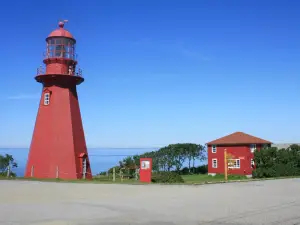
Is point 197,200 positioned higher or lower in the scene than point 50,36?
lower

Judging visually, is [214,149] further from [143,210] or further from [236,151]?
[143,210]

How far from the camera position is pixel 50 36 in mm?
29891

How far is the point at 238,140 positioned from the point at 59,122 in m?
30.3

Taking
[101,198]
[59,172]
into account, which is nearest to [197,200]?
[101,198]

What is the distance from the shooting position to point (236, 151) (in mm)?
52219

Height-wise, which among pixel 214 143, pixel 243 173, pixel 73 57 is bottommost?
pixel 243 173

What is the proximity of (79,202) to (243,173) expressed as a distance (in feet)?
133

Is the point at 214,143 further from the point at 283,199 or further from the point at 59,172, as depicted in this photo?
the point at 283,199

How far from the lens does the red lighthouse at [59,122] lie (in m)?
28.9

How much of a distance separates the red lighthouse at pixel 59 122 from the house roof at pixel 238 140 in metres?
27.4

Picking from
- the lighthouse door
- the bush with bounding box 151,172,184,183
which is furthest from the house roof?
the bush with bounding box 151,172,184,183

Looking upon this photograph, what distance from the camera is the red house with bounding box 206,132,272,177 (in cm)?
5112

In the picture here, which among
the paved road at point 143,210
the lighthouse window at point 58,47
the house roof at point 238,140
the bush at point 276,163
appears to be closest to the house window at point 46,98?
the lighthouse window at point 58,47

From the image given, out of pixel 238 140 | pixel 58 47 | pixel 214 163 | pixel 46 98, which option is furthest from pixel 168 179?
pixel 214 163
